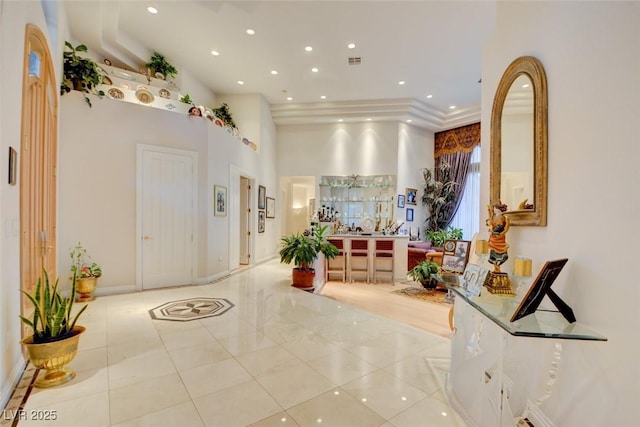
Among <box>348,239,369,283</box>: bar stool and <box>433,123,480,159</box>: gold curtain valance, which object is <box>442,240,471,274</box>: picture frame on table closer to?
<box>348,239,369,283</box>: bar stool

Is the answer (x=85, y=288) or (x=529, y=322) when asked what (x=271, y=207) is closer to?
(x=85, y=288)

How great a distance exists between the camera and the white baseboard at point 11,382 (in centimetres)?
197

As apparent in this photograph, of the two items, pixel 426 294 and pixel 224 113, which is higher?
pixel 224 113

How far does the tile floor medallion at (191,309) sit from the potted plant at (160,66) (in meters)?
4.97

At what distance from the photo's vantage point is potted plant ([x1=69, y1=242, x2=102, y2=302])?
4.39m

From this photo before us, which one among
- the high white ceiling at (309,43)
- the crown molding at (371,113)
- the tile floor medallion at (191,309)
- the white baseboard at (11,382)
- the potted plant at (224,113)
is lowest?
the tile floor medallion at (191,309)

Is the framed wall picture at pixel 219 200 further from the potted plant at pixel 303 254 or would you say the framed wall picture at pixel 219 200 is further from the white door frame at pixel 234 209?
the potted plant at pixel 303 254

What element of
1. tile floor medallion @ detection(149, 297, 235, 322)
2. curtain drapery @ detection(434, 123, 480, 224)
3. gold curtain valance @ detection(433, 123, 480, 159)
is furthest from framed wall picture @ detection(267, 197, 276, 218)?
gold curtain valance @ detection(433, 123, 480, 159)

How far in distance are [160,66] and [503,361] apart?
25.2 feet

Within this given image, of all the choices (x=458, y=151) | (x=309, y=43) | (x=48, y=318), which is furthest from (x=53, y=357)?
(x=458, y=151)

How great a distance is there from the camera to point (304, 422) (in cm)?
189

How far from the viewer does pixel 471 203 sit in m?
9.36

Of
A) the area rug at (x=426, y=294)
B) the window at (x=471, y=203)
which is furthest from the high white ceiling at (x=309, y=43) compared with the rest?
the area rug at (x=426, y=294)

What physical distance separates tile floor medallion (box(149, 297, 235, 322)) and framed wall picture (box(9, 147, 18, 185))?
228 cm
